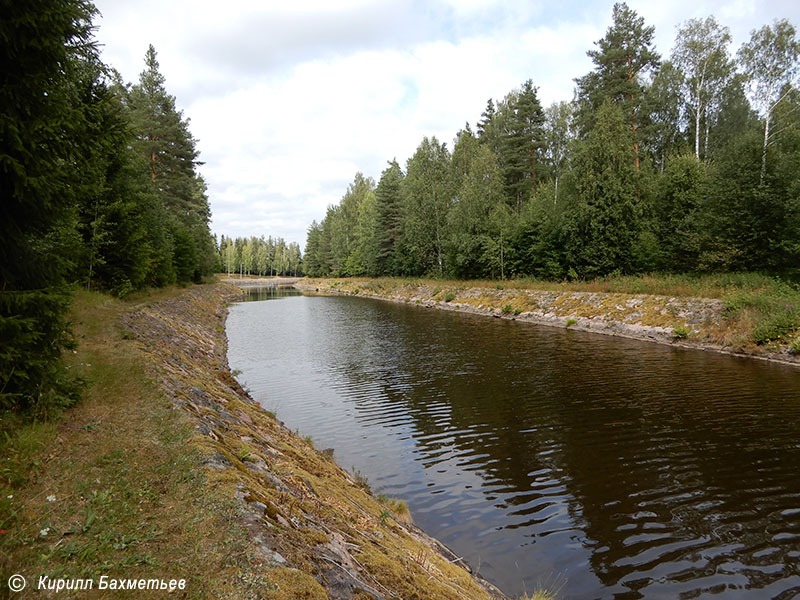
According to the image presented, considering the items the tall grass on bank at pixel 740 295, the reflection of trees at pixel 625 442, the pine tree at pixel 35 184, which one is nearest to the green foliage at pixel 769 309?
the tall grass on bank at pixel 740 295

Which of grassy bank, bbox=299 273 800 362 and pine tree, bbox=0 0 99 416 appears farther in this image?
grassy bank, bbox=299 273 800 362

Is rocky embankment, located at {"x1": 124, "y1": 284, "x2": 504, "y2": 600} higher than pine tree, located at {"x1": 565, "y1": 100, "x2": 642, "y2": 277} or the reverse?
the reverse

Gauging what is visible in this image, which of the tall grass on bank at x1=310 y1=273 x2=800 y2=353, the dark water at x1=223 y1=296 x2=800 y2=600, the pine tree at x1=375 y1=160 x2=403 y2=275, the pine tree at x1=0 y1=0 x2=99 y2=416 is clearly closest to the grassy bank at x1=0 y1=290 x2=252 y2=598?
the pine tree at x1=0 y1=0 x2=99 y2=416

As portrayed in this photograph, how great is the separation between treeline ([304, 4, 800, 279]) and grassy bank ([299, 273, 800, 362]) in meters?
2.40

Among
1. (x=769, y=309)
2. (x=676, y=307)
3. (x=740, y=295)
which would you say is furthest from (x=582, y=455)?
(x=676, y=307)

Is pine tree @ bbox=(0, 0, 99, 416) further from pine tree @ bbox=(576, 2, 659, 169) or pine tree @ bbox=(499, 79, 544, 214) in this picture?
pine tree @ bbox=(499, 79, 544, 214)

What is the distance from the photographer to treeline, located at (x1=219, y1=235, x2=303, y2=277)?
162m

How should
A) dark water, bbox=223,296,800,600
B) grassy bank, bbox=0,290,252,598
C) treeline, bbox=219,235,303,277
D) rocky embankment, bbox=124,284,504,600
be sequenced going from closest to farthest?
grassy bank, bbox=0,290,252,598, rocky embankment, bbox=124,284,504,600, dark water, bbox=223,296,800,600, treeline, bbox=219,235,303,277

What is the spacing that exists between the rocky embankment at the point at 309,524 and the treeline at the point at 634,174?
24888 mm

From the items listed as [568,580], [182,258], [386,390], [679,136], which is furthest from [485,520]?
[679,136]

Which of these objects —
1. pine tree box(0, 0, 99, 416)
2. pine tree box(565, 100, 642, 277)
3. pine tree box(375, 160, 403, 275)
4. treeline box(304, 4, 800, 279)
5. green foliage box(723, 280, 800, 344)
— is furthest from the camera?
pine tree box(375, 160, 403, 275)

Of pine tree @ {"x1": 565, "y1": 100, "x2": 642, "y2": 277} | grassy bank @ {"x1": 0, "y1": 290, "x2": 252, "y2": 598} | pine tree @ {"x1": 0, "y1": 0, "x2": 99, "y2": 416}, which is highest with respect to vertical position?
pine tree @ {"x1": 565, "y1": 100, "x2": 642, "y2": 277}

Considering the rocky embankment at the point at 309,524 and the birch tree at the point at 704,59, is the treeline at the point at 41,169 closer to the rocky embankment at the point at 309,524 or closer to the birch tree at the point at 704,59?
the rocky embankment at the point at 309,524

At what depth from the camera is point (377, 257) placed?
7400cm
